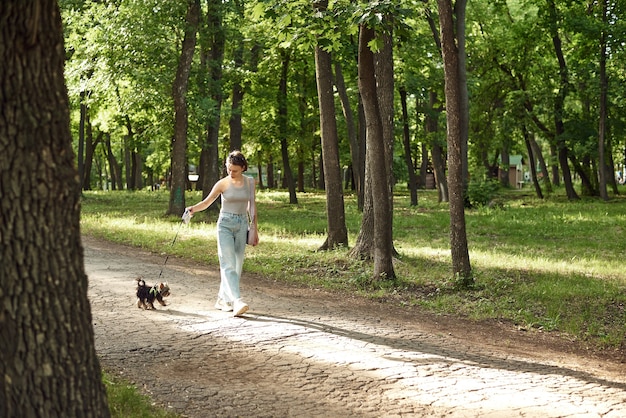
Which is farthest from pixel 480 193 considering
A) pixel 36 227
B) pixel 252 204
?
pixel 36 227

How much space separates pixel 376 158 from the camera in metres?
11.6

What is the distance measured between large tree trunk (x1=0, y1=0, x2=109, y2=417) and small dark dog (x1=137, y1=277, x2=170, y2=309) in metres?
5.33

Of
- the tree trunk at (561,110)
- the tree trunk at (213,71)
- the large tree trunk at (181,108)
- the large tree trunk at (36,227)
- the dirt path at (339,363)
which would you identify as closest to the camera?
the large tree trunk at (36,227)

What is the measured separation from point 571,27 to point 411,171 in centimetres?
863

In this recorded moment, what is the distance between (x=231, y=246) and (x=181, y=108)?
1522 centimetres

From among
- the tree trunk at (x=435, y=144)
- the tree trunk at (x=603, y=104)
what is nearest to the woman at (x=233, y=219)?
the tree trunk at (x=435, y=144)

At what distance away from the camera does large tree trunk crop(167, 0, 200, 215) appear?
75.6ft

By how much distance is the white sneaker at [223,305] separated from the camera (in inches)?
362

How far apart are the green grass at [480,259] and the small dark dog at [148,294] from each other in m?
3.20

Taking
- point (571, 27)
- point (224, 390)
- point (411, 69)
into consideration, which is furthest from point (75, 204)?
point (571, 27)

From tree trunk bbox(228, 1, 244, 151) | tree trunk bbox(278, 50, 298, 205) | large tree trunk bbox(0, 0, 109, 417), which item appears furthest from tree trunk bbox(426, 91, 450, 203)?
large tree trunk bbox(0, 0, 109, 417)

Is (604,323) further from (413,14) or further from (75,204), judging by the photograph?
(75,204)

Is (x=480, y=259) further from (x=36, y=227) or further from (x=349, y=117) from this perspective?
(x=36, y=227)

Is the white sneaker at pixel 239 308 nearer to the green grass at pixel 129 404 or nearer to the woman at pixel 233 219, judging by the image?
the woman at pixel 233 219
